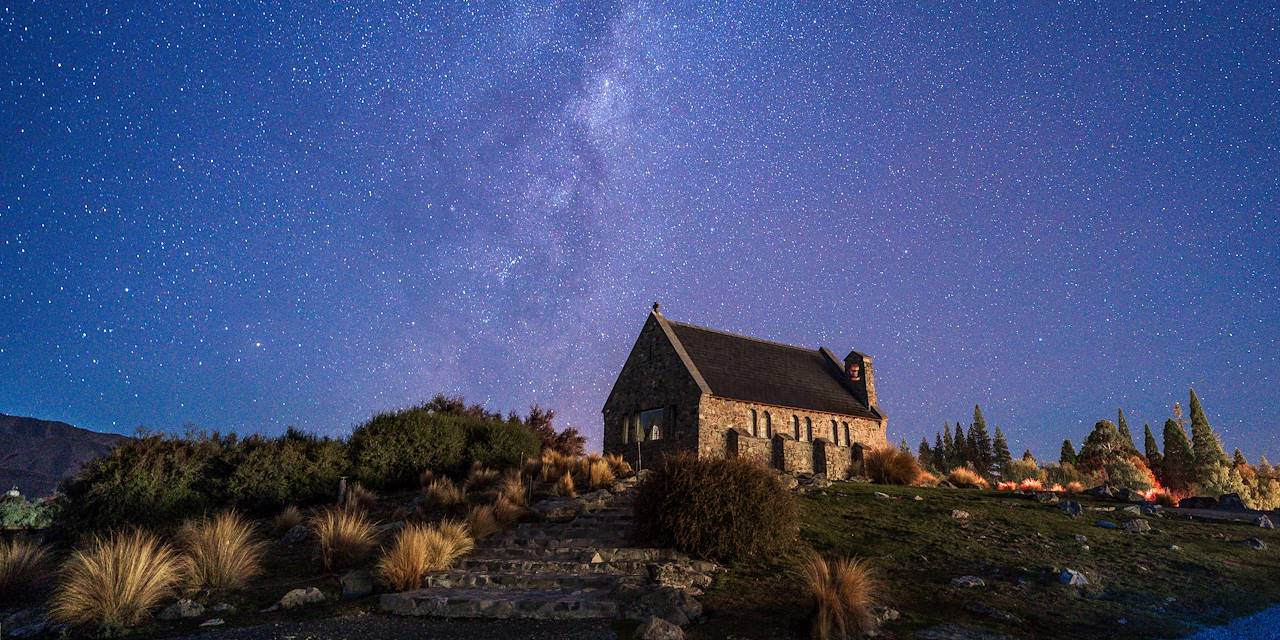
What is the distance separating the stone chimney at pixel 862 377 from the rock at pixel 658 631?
99.4ft

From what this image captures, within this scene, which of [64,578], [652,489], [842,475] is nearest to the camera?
[64,578]

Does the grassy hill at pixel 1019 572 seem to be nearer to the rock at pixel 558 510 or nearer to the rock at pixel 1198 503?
the rock at pixel 558 510

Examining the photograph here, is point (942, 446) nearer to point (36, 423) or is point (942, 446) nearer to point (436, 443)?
point (436, 443)

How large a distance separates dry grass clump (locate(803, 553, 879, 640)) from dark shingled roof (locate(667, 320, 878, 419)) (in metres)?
20.5

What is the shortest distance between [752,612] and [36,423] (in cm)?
9722

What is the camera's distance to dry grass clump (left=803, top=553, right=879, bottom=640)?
7.44 metres

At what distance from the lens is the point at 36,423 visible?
71.4 m

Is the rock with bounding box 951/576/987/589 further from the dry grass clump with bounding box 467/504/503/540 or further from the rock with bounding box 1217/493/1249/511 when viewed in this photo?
the rock with bounding box 1217/493/1249/511

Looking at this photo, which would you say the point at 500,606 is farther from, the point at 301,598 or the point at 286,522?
the point at 286,522

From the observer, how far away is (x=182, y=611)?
868 cm

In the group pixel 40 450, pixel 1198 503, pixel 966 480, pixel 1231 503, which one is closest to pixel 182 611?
pixel 966 480

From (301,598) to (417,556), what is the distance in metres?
1.78

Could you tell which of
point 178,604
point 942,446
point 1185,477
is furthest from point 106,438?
point 1185,477

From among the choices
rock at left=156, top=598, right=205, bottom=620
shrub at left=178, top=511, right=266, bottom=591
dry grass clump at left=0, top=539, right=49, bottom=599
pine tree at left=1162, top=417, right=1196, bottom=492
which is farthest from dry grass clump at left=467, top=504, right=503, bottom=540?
pine tree at left=1162, top=417, right=1196, bottom=492
